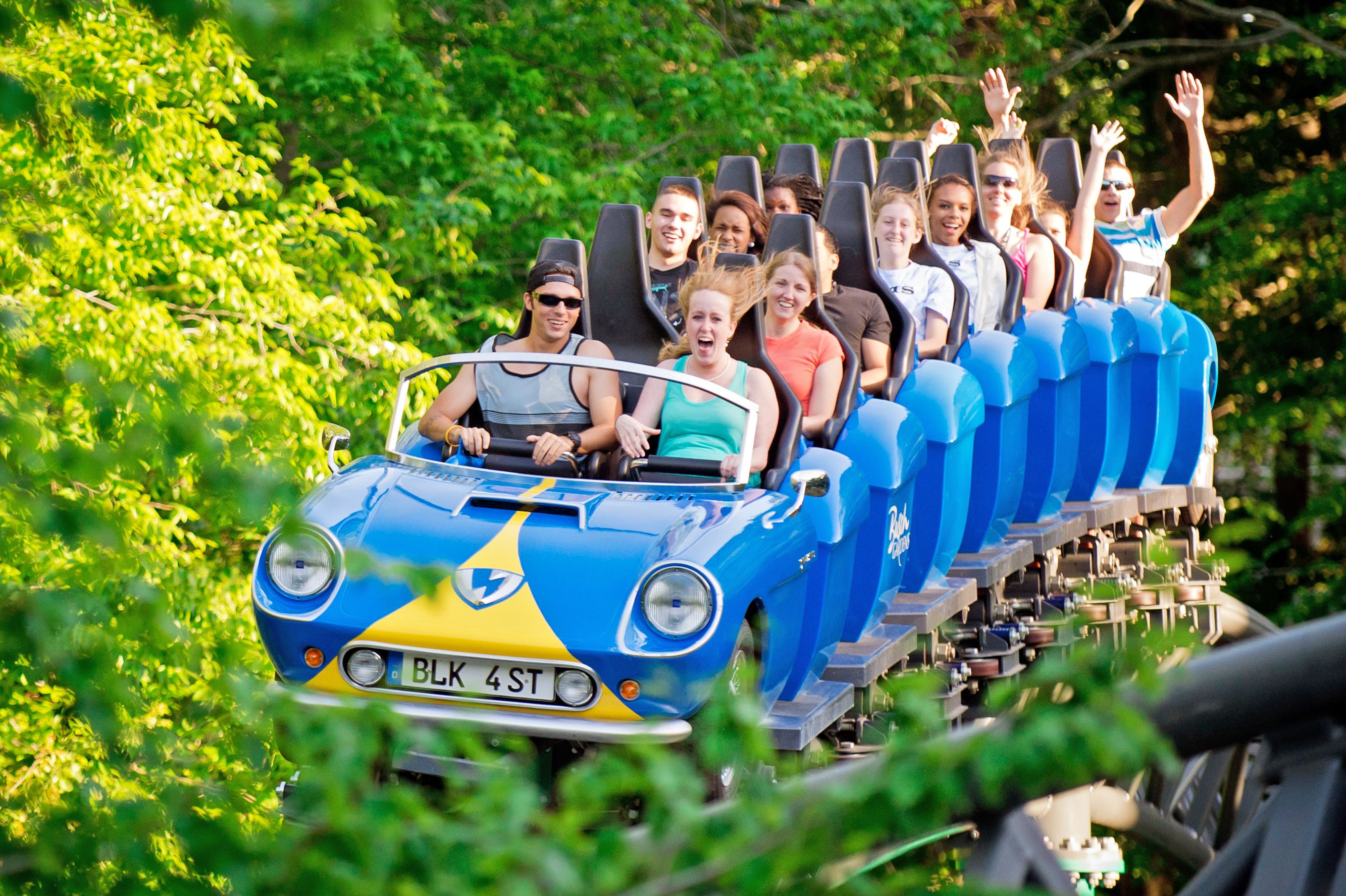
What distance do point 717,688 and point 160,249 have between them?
7.07 metres

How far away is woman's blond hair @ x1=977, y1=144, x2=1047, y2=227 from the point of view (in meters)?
7.48

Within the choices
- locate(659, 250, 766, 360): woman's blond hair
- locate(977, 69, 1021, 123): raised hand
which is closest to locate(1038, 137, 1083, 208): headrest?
locate(977, 69, 1021, 123): raised hand

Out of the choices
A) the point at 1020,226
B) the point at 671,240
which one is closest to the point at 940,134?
the point at 1020,226

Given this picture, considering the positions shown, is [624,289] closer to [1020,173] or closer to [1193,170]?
[1020,173]

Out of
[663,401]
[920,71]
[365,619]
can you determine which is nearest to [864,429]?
[663,401]

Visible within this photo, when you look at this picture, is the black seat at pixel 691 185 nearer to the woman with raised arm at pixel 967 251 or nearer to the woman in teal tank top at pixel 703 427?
the woman with raised arm at pixel 967 251

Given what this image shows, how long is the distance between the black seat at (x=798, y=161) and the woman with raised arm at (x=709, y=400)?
3.01m

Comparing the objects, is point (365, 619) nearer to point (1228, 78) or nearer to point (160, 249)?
point (160, 249)

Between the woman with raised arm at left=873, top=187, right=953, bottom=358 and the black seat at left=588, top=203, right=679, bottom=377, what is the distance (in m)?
1.15

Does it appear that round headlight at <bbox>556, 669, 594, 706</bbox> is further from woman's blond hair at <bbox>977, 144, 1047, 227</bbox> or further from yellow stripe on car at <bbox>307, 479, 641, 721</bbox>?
woman's blond hair at <bbox>977, 144, 1047, 227</bbox>

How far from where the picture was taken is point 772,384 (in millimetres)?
4930

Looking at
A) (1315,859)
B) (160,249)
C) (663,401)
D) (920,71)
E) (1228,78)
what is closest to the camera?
(1315,859)

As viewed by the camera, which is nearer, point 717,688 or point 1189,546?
point 717,688

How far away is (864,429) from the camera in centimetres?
530
